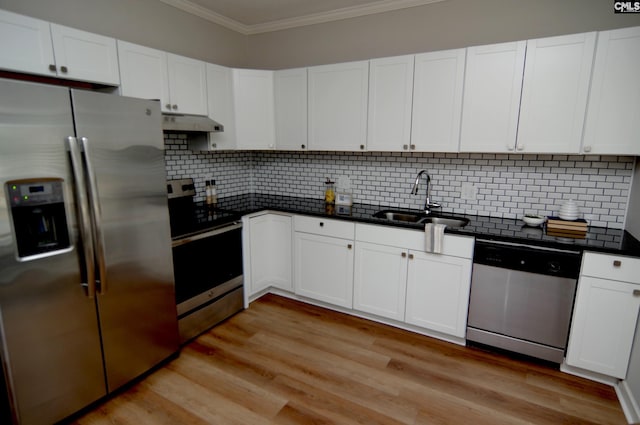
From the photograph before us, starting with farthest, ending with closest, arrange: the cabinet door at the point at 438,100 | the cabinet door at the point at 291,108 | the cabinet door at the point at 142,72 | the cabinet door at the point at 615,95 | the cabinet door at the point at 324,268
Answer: the cabinet door at the point at 291,108 < the cabinet door at the point at 324,268 < the cabinet door at the point at 438,100 < the cabinet door at the point at 142,72 < the cabinet door at the point at 615,95

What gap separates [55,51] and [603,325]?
3.82 m

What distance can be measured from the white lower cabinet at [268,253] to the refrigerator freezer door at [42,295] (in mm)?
1449

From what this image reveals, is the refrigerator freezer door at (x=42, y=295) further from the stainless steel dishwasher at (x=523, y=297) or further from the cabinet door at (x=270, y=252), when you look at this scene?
the stainless steel dishwasher at (x=523, y=297)

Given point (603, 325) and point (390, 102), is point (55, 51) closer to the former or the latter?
point (390, 102)

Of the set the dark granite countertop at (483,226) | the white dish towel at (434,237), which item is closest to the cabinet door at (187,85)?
the dark granite countertop at (483,226)

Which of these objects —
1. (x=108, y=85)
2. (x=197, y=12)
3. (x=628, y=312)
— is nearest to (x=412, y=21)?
(x=197, y=12)

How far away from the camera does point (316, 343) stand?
9.07 ft

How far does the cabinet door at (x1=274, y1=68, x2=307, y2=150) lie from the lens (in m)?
3.37

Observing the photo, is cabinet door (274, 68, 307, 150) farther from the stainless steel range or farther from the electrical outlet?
the electrical outlet

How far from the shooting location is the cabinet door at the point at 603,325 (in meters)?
2.13

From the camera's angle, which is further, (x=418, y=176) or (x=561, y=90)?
(x=418, y=176)

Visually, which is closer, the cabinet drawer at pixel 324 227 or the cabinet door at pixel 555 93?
the cabinet door at pixel 555 93

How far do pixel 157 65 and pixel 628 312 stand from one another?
12.0 feet

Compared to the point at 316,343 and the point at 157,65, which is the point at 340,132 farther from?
the point at 316,343
